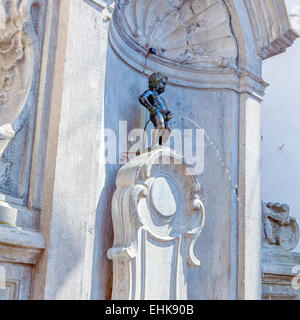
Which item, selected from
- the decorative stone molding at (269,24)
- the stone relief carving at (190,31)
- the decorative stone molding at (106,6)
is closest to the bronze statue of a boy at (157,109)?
the stone relief carving at (190,31)

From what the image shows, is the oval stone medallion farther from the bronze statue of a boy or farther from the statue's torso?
the statue's torso

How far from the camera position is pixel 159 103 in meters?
4.49

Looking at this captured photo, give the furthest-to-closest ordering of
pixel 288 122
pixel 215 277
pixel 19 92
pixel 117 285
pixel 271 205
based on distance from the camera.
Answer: pixel 288 122 → pixel 271 205 → pixel 215 277 → pixel 117 285 → pixel 19 92

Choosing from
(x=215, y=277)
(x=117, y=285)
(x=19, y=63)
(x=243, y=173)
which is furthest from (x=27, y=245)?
(x=243, y=173)

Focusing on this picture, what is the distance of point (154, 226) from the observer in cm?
414

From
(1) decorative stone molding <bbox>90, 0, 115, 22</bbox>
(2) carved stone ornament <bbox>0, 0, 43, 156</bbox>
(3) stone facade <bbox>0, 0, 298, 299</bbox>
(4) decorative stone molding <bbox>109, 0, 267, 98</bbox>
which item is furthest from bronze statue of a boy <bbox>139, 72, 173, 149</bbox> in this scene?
(2) carved stone ornament <bbox>0, 0, 43, 156</bbox>

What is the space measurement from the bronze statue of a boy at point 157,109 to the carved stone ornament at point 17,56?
3.61ft

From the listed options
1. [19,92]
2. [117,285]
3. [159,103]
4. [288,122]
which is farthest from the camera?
[288,122]

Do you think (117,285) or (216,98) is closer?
(117,285)

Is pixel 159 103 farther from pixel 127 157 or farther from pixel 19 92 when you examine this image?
pixel 19 92

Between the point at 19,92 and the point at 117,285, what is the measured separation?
1.37 m

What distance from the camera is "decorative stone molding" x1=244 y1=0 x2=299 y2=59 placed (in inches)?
206

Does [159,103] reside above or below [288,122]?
below

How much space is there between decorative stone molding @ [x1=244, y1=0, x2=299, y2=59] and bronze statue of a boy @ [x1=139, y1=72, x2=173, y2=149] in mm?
1239
